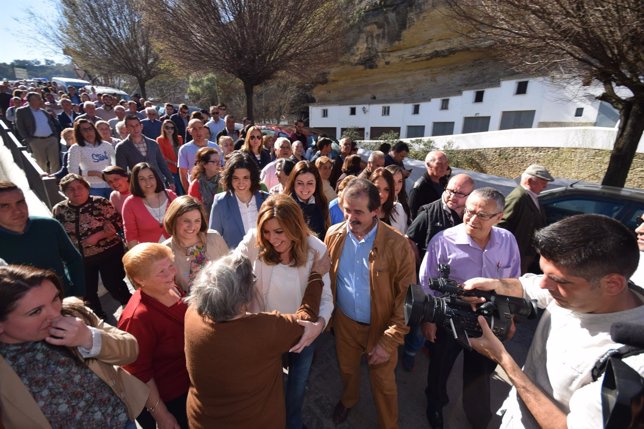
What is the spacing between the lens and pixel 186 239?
2395mm

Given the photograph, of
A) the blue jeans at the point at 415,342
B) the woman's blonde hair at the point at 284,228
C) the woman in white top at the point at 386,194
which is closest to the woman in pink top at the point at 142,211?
the woman's blonde hair at the point at 284,228

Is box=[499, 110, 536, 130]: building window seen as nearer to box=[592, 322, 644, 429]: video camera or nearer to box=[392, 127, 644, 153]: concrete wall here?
box=[392, 127, 644, 153]: concrete wall

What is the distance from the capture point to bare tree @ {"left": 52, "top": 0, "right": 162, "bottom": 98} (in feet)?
70.7

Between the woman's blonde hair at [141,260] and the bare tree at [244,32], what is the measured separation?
12.2 meters

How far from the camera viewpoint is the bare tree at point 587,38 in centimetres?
427

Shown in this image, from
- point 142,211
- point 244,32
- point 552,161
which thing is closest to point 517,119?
point 552,161

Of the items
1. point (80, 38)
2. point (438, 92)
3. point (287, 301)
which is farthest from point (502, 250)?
point (80, 38)

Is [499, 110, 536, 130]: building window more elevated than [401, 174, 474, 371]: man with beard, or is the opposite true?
[499, 110, 536, 130]: building window

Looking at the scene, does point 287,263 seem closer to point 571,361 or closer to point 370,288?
point 370,288

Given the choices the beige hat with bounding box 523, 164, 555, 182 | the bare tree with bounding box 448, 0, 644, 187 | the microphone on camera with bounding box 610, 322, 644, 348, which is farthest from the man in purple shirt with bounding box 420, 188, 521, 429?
the bare tree with bounding box 448, 0, 644, 187

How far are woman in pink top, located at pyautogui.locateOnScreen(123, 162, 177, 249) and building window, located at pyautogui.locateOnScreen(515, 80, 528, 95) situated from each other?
26.5 meters

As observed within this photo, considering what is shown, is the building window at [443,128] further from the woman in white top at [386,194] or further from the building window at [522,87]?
the woman in white top at [386,194]

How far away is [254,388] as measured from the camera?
4.80 feet

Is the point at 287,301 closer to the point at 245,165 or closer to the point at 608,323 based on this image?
the point at 245,165
